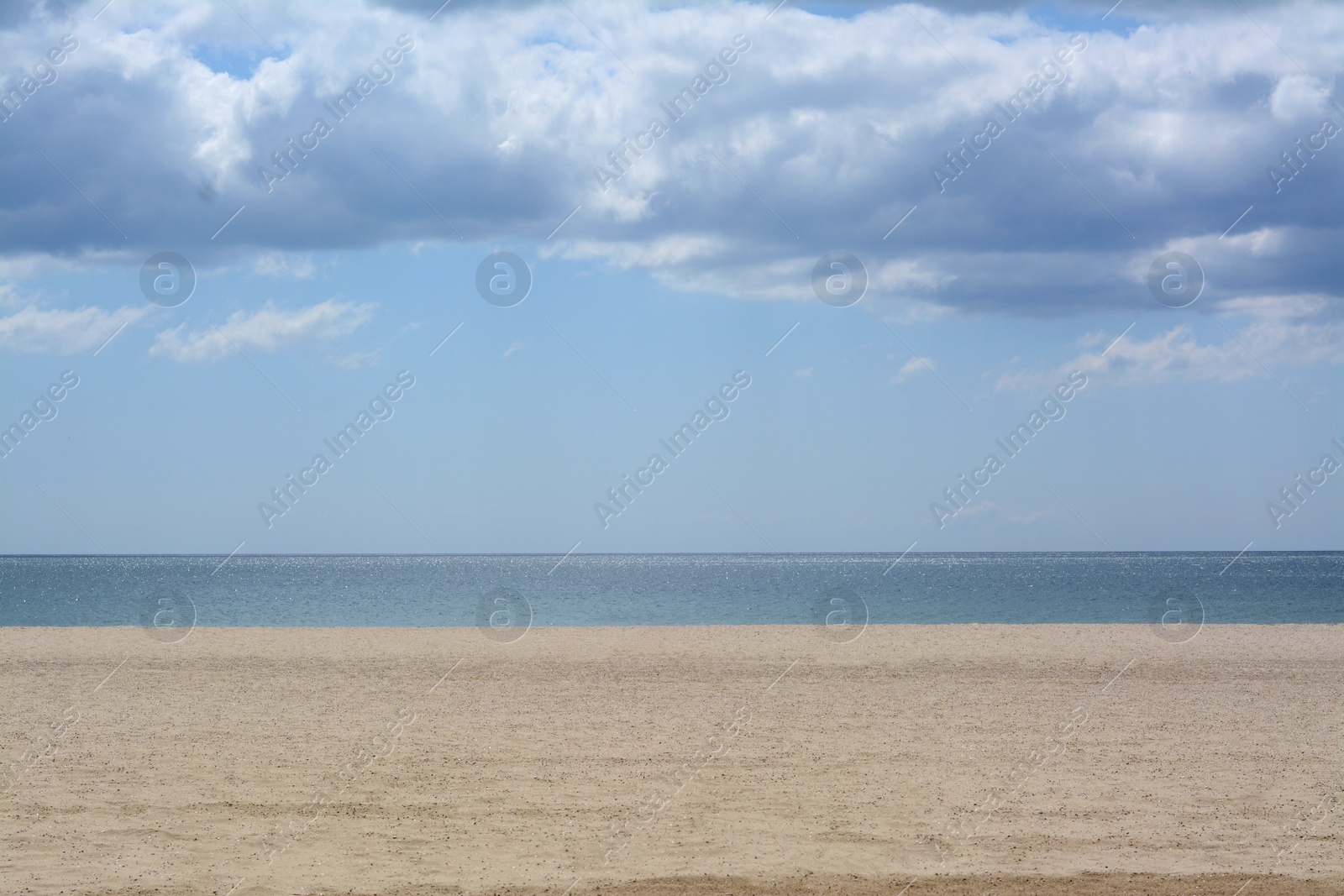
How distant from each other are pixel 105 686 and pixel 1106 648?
2074 cm

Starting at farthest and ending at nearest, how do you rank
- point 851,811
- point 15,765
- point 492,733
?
1. point 492,733
2. point 15,765
3. point 851,811

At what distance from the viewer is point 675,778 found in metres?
11.6

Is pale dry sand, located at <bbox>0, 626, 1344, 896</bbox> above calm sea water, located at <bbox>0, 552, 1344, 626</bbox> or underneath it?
underneath

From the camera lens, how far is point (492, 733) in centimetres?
1388

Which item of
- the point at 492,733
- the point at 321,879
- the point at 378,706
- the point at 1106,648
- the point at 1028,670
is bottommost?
the point at 321,879

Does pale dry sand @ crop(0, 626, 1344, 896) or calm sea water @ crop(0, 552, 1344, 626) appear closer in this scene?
pale dry sand @ crop(0, 626, 1344, 896)

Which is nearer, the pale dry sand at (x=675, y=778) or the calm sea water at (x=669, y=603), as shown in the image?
the pale dry sand at (x=675, y=778)

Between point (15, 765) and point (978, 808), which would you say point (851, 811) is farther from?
point (15, 765)

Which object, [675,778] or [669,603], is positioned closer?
[675,778]

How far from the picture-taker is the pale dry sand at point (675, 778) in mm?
8828

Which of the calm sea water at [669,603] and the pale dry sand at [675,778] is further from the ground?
Answer: the calm sea water at [669,603]

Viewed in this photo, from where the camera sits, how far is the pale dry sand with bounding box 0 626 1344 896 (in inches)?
348

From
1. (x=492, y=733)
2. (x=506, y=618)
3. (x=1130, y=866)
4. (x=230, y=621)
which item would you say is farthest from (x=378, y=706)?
(x=230, y=621)

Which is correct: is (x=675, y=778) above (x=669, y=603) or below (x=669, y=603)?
below
